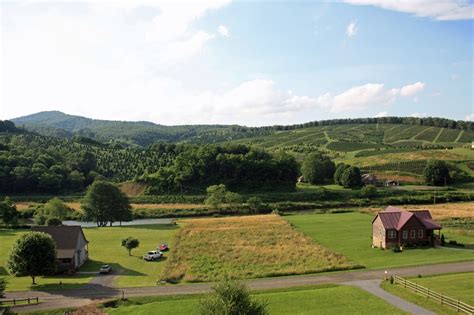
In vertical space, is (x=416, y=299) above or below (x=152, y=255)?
above

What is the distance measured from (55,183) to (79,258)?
70.2 m

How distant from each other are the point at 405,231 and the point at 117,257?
110 feet

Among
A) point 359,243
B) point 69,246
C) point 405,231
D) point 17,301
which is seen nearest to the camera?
point 17,301

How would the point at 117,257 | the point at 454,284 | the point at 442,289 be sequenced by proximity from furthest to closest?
the point at 117,257
the point at 454,284
the point at 442,289

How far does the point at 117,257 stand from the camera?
51.9m

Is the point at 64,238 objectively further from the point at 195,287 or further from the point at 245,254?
the point at 245,254

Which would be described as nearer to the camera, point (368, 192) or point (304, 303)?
point (304, 303)

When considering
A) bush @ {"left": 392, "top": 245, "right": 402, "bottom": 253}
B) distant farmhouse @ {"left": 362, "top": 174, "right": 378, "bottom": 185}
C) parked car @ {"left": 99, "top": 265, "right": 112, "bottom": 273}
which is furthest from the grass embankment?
distant farmhouse @ {"left": 362, "top": 174, "right": 378, "bottom": 185}

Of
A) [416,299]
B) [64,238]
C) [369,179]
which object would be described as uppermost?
[369,179]

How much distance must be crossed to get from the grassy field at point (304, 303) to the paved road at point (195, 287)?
210 cm

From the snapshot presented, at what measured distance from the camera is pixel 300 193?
107m

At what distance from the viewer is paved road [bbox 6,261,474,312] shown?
3619 centimetres

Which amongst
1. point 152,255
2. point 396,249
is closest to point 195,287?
point 152,255

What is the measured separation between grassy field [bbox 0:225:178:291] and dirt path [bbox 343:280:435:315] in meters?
18.5
